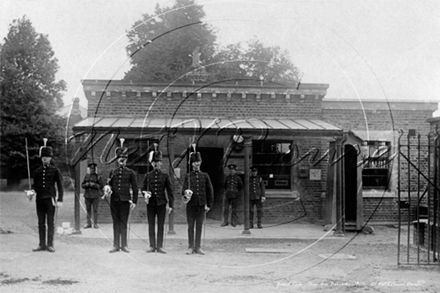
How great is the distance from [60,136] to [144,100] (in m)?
5.63

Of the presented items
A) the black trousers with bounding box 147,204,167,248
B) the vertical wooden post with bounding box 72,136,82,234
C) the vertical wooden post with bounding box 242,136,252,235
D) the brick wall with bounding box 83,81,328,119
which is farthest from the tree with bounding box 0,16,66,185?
the brick wall with bounding box 83,81,328,119

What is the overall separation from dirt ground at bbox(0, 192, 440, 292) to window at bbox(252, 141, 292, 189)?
460cm

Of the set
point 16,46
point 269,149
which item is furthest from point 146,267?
point 269,149

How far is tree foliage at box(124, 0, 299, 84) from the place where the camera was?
25.9 metres

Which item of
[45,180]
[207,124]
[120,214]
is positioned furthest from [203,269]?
[207,124]

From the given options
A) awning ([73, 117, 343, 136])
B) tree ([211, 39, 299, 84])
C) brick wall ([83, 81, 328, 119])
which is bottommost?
awning ([73, 117, 343, 136])

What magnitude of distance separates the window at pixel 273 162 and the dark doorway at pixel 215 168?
3.67 ft

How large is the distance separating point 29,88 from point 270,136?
24.7 feet

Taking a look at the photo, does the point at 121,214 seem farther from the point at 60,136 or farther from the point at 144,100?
the point at 144,100

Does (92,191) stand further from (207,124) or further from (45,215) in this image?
(45,215)

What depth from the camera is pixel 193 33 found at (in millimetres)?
27141

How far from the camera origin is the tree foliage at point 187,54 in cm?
2586

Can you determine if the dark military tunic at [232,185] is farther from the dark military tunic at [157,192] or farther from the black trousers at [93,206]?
the dark military tunic at [157,192]

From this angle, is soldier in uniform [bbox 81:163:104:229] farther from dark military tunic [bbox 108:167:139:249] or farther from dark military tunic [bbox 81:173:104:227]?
dark military tunic [bbox 108:167:139:249]
